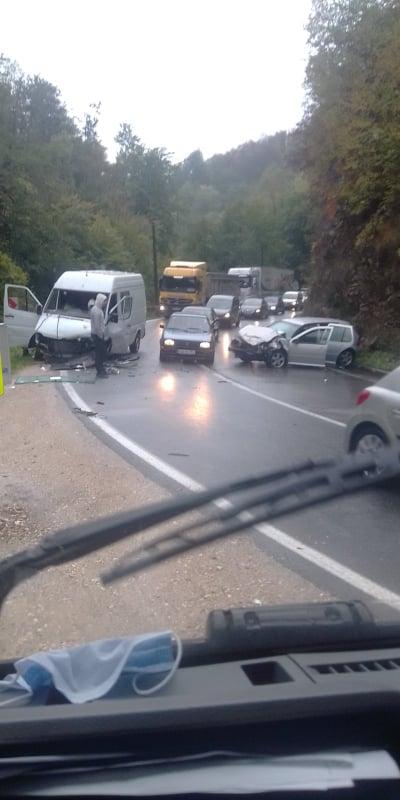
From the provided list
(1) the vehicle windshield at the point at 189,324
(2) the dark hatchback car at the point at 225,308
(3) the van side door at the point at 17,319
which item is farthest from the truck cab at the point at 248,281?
(3) the van side door at the point at 17,319

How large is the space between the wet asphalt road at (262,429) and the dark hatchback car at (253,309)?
25.0 m

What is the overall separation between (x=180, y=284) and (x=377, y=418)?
126 ft

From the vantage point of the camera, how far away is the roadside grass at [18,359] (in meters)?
23.6

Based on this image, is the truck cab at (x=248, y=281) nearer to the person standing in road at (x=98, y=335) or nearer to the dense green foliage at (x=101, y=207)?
the dense green foliage at (x=101, y=207)

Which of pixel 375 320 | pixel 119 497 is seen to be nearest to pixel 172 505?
pixel 119 497

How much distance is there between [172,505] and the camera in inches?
113

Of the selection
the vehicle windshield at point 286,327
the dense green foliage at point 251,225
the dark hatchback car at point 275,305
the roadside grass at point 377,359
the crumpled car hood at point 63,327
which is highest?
the dense green foliage at point 251,225

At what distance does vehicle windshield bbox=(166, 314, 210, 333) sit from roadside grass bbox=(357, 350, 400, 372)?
5.18 metres

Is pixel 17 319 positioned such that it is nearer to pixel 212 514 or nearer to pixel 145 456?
pixel 145 456

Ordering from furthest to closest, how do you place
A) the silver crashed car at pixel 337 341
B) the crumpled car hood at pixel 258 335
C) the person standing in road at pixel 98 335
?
the silver crashed car at pixel 337 341, the crumpled car hood at pixel 258 335, the person standing in road at pixel 98 335

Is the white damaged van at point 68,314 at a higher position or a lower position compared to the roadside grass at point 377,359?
higher

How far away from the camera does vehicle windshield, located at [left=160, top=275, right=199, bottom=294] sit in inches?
1854

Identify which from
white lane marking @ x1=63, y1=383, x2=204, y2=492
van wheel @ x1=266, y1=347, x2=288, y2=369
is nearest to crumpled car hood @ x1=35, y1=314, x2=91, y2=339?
van wheel @ x1=266, y1=347, x2=288, y2=369

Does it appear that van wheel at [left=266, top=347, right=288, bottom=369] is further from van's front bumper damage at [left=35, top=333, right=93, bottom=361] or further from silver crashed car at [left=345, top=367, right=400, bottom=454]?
silver crashed car at [left=345, top=367, right=400, bottom=454]
